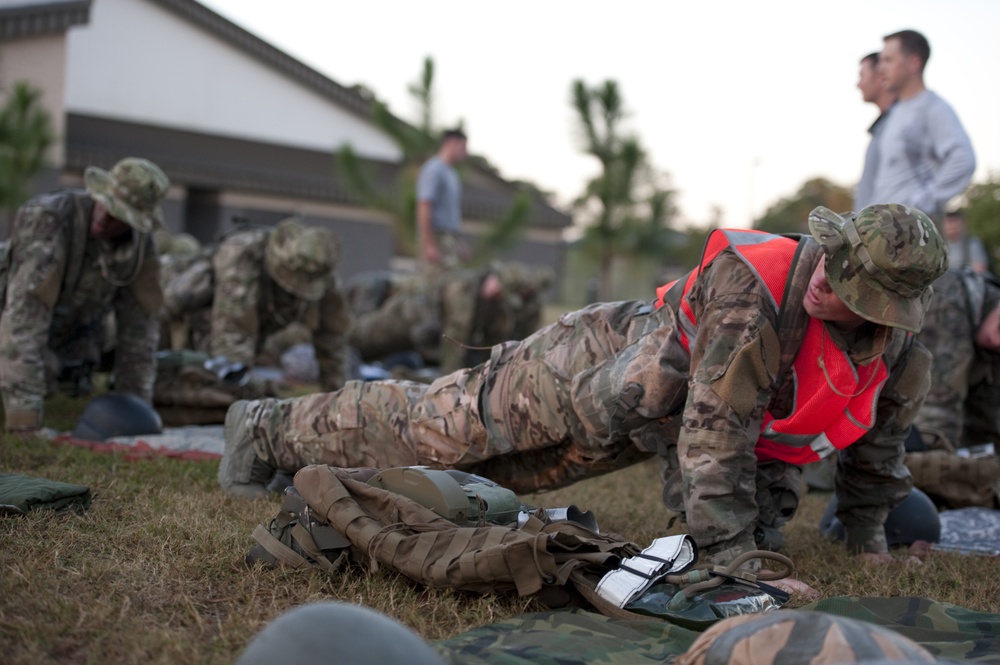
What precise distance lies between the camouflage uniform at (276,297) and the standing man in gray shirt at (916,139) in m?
3.74

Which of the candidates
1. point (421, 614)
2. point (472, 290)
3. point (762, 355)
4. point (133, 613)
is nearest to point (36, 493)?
point (133, 613)

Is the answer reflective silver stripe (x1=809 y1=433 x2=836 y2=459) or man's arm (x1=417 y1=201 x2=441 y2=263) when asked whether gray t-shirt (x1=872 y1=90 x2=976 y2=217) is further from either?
man's arm (x1=417 y1=201 x2=441 y2=263)

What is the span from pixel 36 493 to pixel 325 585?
1292 millimetres

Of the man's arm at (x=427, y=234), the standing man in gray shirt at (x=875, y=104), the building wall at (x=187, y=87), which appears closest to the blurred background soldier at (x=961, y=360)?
the standing man in gray shirt at (x=875, y=104)

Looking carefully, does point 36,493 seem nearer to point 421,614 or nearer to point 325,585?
point 325,585

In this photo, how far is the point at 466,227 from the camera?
25.6 m

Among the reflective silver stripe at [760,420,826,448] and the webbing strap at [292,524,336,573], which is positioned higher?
the reflective silver stripe at [760,420,826,448]

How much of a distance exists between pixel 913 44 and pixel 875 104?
1.41ft

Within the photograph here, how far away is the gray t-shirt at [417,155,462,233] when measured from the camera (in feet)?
33.9

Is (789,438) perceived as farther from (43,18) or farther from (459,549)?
(43,18)

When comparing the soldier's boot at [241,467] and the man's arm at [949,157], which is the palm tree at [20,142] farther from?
the man's arm at [949,157]

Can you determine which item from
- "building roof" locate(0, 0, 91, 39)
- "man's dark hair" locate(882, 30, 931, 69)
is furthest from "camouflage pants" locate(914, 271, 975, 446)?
"building roof" locate(0, 0, 91, 39)

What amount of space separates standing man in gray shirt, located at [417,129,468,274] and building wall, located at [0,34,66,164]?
1338 centimetres

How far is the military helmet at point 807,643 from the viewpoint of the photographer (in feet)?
7.01
